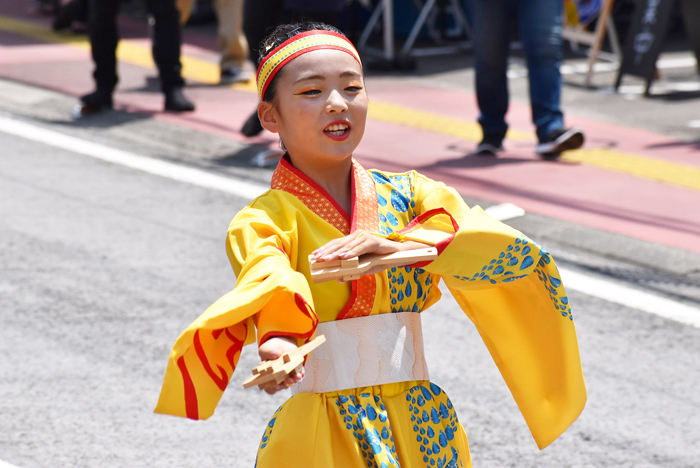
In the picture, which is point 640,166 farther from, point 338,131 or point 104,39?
point 338,131

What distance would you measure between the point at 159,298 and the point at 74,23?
7.85m

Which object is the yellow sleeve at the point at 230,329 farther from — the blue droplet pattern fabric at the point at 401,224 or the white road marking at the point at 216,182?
the white road marking at the point at 216,182

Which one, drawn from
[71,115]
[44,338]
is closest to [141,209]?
[44,338]

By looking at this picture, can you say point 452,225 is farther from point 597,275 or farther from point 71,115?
point 71,115

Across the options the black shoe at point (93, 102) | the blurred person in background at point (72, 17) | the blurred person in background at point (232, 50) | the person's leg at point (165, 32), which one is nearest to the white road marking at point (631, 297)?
the person's leg at point (165, 32)

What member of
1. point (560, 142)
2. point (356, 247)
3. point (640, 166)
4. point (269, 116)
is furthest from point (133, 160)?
point (356, 247)

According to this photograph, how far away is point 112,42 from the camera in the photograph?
734 cm

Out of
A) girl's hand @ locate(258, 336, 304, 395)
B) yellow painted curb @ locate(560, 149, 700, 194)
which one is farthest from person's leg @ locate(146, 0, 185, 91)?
girl's hand @ locate(258, 336, 304, 395)

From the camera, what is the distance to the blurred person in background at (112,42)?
7.25 metres

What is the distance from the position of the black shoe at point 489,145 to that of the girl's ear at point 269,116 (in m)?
4.61

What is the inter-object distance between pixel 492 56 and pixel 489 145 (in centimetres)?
56

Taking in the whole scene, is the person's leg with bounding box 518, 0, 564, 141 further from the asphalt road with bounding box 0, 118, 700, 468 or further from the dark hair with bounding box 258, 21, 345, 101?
the dark hair with bounding box 258, 21, 345, 101

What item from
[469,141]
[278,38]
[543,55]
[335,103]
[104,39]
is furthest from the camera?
[104,39]

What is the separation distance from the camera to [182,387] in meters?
1.70
